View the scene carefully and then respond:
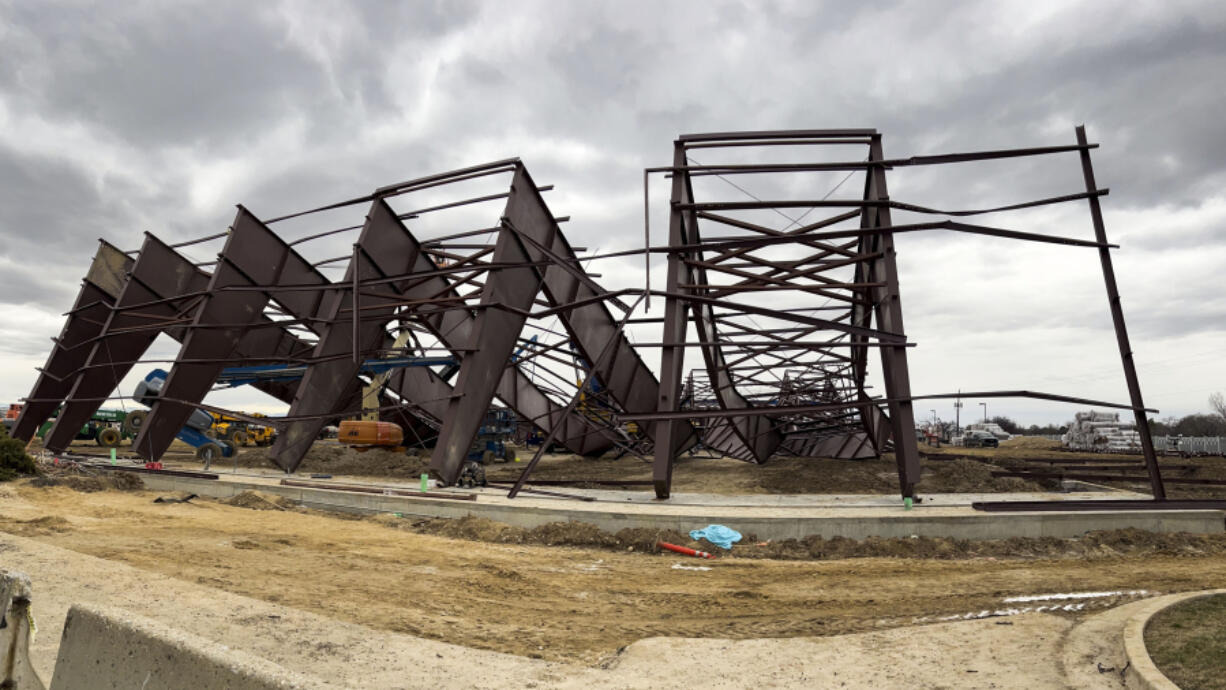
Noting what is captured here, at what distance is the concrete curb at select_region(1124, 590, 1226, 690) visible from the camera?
15.1 feet

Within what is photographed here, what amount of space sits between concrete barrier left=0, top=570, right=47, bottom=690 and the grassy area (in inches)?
250

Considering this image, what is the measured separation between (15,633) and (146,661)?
754mm

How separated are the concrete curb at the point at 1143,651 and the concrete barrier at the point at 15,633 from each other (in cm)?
610

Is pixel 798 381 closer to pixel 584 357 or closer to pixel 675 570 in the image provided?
pixel 584 357

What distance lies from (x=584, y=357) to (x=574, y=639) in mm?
14338

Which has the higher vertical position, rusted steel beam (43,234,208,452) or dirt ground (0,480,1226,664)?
rusted steel beam (43,234,208,452)

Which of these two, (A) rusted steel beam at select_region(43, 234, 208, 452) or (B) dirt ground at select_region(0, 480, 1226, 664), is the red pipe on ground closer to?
(B) dirt ground at select_region(0, 480, 1226, 664)

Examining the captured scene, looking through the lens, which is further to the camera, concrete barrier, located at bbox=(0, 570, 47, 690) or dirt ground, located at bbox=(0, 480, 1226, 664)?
dirt ground, located at bbox=(0, 480, 1226, 664)

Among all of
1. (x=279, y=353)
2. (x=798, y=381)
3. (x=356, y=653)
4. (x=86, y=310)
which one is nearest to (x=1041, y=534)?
(x=356, y=653)

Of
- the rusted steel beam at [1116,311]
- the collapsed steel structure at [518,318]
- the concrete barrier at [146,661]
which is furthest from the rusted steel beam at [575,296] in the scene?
the concrete barrier at [146,661]

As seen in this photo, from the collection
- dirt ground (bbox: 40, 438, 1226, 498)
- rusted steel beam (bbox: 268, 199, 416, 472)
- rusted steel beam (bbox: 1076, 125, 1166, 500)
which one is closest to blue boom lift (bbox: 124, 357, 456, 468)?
dirt ground (bbox: 40, 438, 1226, 498)

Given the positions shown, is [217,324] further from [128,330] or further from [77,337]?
[77,337]

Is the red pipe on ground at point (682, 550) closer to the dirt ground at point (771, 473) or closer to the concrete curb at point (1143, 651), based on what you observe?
the concrete curb at point (1143, 651)

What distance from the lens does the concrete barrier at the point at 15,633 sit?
10.2 ft
